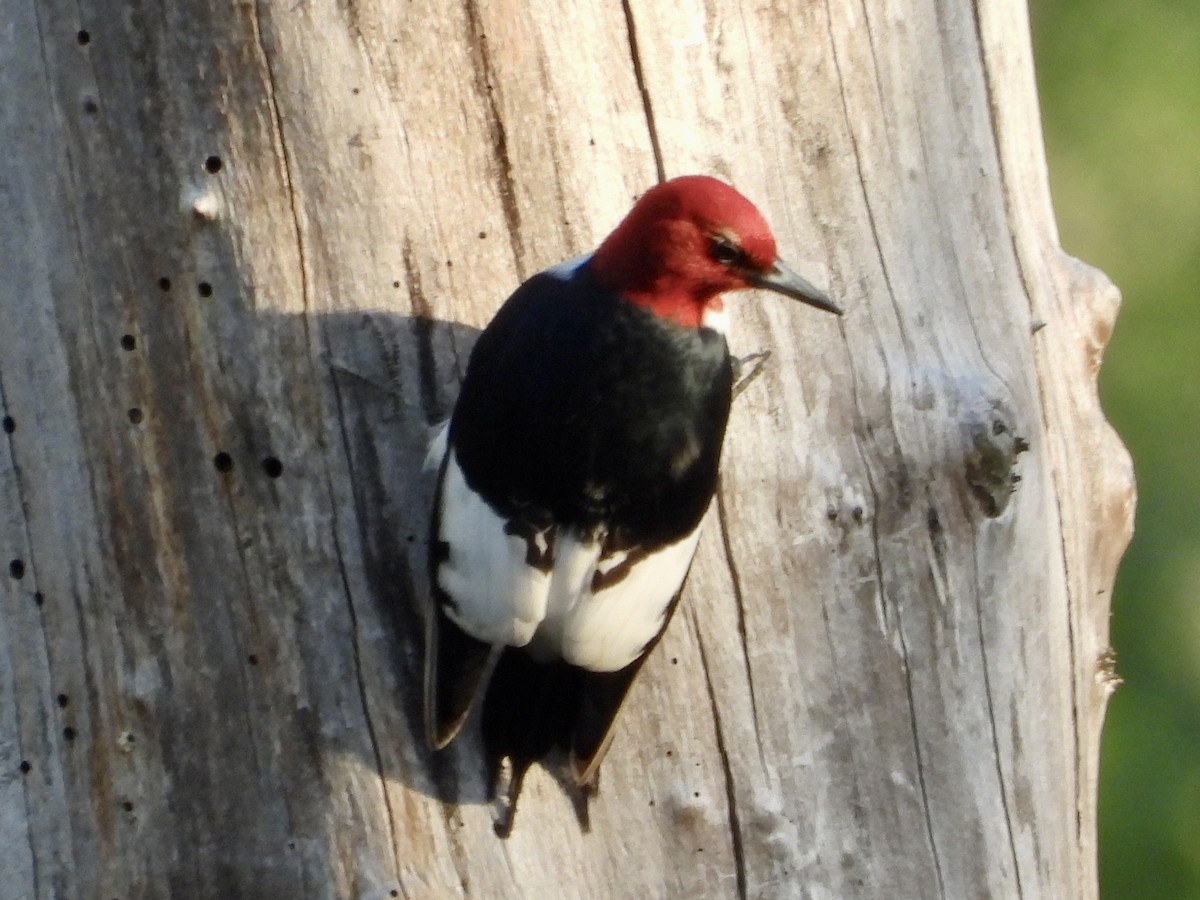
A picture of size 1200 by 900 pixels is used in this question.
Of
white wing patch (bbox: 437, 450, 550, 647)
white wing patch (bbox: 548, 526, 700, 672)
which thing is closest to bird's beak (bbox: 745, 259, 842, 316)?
white wing patch (bbox: 548, 526, 700, 672)

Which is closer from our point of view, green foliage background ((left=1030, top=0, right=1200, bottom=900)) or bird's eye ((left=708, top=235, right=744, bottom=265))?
bird's eye ((left=708, top=235, right=744, bottom=265))

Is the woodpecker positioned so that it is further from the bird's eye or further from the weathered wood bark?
the weathered wood bark

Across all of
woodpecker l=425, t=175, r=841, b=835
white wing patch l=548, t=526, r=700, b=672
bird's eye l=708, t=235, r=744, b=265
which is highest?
bird's eye l=708, t=235, r=744, b=265

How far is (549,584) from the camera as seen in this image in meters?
2.15

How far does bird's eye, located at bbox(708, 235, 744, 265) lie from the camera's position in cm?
217

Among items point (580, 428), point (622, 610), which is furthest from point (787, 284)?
point (622, 610)

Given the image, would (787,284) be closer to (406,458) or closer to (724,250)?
(724,250)

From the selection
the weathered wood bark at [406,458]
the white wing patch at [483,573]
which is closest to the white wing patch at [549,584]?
the white wing patch at [483,573]

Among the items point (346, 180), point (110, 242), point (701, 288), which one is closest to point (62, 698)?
point (110, 242)

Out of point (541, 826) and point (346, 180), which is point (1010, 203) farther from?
point (541, 826)

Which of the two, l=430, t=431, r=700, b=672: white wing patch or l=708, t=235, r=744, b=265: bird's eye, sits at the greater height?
l=708, t=235, r=744, b=265: bird's eye

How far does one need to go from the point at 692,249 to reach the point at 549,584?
53 centimetres

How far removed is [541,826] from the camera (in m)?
2.27

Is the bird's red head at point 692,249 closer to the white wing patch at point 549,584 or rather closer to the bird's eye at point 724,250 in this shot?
the bird's eye at point 724,250
